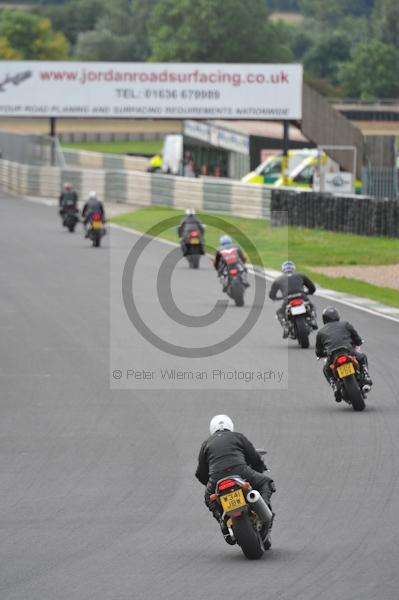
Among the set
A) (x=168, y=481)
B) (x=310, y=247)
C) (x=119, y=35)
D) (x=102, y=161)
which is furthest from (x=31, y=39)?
(x=168, y=481)

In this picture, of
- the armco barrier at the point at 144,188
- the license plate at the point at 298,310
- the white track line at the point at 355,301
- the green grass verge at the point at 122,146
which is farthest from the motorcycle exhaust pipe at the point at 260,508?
the green grass verge at the point at 122,146

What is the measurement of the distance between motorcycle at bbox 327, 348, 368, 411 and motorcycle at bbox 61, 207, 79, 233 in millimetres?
26273

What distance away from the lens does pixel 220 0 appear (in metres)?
140

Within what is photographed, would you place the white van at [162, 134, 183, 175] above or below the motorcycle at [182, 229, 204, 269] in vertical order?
above

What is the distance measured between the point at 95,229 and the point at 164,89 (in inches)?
711

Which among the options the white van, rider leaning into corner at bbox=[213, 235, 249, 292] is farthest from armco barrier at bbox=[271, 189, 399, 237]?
the white van

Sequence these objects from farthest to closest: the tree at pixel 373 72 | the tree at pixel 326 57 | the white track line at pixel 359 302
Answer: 1. the tree at pixel 326 57
2. the tree at pixel 373 72
3. the white track line at pixel 359 302

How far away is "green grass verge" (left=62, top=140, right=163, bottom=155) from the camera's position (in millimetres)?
95688

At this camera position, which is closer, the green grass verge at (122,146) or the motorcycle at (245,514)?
the motorcycle at (245,514)

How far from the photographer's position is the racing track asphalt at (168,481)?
377 inches

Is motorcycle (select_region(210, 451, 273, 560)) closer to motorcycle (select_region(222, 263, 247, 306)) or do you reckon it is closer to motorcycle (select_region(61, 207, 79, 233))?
motorcycle (select_region(222, 263, 247, 306))

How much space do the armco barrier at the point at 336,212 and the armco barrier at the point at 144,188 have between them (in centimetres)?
320

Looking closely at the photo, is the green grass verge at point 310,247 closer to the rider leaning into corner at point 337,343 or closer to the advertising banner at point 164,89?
the advertising banner at point 164,89

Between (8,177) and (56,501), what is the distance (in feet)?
160
